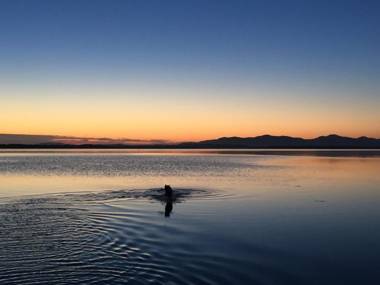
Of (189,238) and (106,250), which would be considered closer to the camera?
(106,250)

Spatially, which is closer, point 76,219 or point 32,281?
point 32,281

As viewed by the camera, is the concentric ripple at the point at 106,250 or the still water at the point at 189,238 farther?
the still water at the point at 189,238

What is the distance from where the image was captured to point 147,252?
532 inches

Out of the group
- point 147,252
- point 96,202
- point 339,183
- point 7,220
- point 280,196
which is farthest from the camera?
point 339,183

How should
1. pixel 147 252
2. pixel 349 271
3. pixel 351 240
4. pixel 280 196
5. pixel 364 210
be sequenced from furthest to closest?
1. pixel 280 196
2. pixel 364 210
3. pixel 351 240
4. pixel 147 252
5. pixel 349 271

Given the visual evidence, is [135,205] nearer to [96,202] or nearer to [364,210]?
[96,202]

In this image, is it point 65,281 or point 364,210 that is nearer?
point 65,281

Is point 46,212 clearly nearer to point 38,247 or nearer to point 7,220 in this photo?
point 7,220

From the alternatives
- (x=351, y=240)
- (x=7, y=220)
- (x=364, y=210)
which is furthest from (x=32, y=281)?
(x=364, y=210)

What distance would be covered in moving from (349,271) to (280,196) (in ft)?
54.4

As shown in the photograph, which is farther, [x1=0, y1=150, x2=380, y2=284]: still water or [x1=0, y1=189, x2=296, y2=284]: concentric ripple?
[x1=0, y1=150, x2=380, y2=284]: still water

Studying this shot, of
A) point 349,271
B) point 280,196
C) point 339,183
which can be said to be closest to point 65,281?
point 349,271

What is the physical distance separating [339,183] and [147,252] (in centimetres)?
2766

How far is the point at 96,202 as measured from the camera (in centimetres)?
2533
